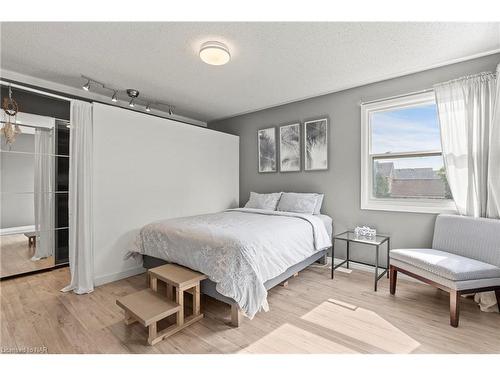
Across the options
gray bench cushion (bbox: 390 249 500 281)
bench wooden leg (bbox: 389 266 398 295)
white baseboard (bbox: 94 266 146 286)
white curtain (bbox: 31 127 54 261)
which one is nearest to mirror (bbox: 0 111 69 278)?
white curtain (bbox: 31 127 54 261)

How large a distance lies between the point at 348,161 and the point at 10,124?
439cm

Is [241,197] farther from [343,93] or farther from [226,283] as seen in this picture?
[226,283]

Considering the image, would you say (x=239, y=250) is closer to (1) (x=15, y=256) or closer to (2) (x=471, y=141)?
(2) (x=471, y=141)

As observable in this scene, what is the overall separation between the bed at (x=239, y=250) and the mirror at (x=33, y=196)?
4.43ft

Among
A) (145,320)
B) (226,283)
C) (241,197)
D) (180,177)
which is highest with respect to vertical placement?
(180,177)

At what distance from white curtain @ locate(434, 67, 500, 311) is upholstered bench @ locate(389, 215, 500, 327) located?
0.19 m

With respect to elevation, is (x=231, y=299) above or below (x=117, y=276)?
above

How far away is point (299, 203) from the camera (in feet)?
11.2

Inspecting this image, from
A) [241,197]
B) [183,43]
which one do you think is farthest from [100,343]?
[241,197]

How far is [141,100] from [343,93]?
3175 millimetres

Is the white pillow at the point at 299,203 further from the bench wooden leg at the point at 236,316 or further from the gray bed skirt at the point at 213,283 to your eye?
the bench wooden leg at the point at 236,316

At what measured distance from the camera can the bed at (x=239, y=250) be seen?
73.1 inches

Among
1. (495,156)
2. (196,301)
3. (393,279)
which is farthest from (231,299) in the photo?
(495,156)
